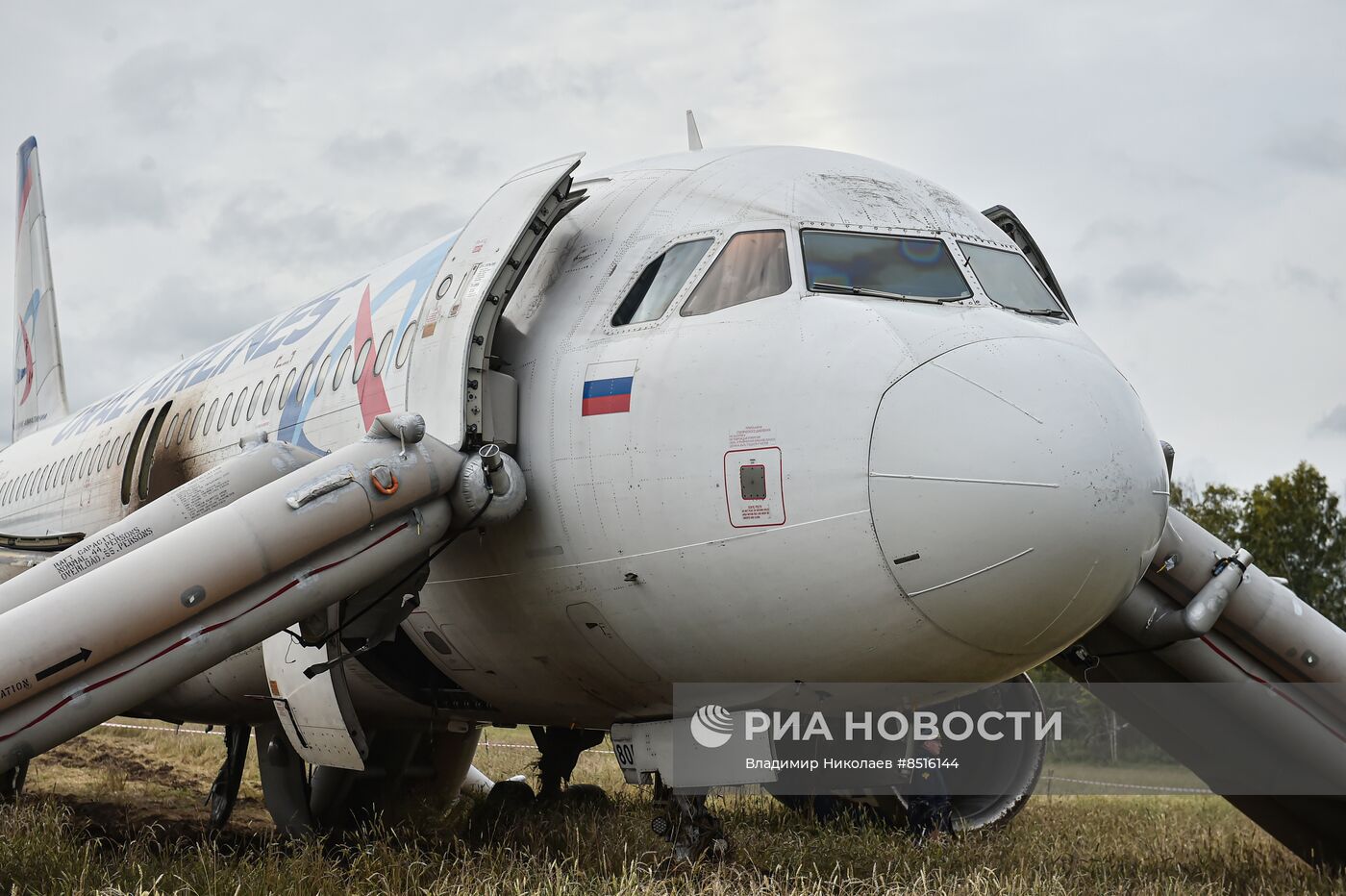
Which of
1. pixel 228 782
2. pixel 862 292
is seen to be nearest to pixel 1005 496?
pixel 862 292

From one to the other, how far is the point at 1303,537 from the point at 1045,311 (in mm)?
36147

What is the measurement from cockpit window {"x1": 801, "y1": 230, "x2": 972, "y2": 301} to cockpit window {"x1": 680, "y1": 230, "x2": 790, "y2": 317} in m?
0.14

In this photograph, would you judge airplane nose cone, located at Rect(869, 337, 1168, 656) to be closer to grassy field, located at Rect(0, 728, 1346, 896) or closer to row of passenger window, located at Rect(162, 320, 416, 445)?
grassy field, located at Rect(0, 728, 1346, 896)

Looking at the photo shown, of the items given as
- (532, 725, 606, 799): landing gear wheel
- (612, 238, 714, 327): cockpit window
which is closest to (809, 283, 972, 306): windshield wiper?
(612, 238, 714, 327): cockpit window

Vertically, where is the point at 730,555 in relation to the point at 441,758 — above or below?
above

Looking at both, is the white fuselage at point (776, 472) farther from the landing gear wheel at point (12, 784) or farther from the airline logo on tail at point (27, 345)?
the airline logo on tail at point (27, 345)

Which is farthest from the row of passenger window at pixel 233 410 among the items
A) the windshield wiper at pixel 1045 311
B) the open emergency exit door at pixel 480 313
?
the windshield wiper at pixel 1045 311

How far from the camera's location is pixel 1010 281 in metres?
7.16

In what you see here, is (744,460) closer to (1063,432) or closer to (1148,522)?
(1063,432)

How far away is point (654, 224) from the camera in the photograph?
7348mm

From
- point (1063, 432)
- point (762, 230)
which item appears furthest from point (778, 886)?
point (762, 230)

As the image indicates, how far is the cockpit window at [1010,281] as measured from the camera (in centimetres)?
697

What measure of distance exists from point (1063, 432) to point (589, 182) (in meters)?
3.69

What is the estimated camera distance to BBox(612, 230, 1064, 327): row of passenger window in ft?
22.0
